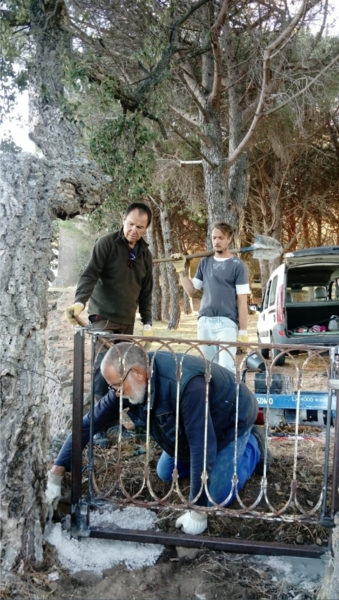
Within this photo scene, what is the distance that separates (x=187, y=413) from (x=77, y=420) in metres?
0.55

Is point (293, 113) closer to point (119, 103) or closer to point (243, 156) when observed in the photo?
point (243, 156)

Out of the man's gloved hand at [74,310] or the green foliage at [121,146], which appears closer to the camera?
the man's gloved hand at [74,310]

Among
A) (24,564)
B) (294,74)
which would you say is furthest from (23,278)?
(294,74)

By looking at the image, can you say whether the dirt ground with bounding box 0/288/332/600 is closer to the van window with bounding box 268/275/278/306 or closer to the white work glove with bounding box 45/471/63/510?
the white work glove with bounding box 45/471/63/510

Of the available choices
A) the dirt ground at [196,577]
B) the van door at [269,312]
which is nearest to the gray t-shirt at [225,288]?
the dirt ground at [196,577]

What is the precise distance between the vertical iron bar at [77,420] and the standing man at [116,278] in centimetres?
109

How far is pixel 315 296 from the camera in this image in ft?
28.0

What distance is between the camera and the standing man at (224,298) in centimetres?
421

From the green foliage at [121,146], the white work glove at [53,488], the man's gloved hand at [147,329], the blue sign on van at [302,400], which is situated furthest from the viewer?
the man's gloved hand at [147,329]

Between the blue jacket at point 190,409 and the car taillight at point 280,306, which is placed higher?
the car taillight at point 280,306

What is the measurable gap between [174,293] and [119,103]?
10244 mm

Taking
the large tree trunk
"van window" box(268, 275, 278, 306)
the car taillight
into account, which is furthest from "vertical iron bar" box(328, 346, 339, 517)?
"van window" box(268, 275, 278, 306)

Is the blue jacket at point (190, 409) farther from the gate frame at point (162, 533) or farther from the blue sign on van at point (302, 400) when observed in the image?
the blue sign on van at point (302, 400)

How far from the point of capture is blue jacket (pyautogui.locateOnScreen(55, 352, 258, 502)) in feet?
8.09
